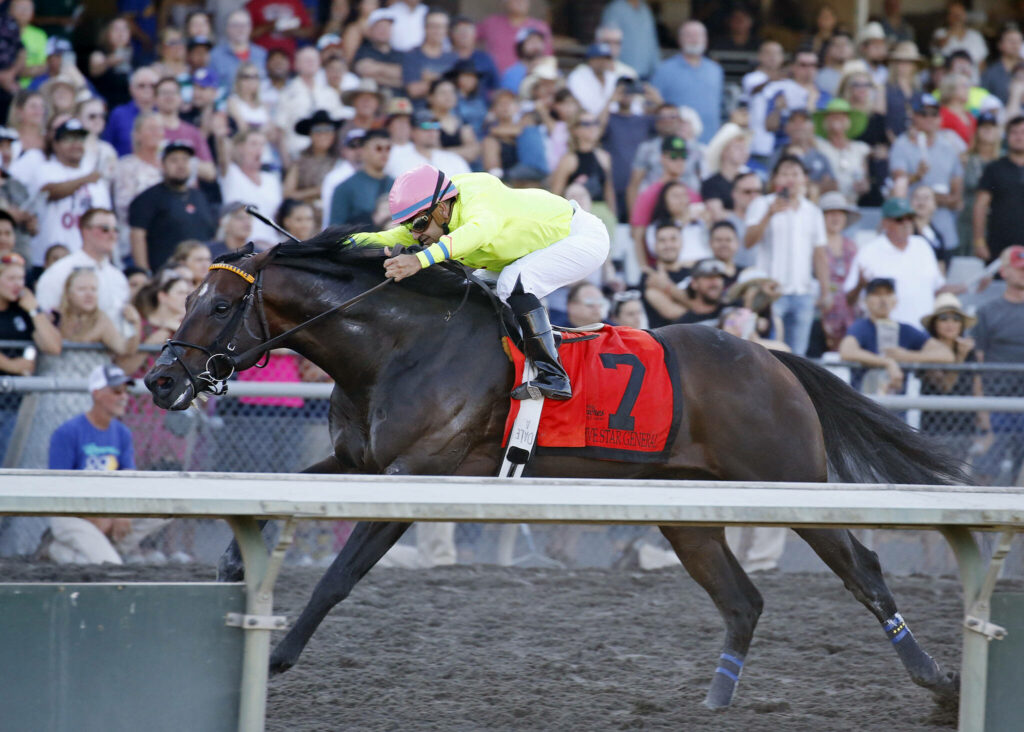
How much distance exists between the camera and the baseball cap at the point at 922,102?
10315 mm

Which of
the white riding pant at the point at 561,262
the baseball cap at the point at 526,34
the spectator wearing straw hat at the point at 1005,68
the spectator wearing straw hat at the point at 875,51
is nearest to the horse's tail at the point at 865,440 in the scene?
the white riding pant at the point at 561,262

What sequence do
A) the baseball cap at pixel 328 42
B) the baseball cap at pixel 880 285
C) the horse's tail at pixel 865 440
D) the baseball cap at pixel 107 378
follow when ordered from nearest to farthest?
the horse's tail at pixel 865 440 → the baseball cap at pixel 107 378 → the baseball cap at pixel 880 285 → the baseball cap at pixel 328 42

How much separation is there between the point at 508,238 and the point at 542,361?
0.48 meters

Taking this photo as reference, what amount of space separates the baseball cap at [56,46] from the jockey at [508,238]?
5.25 metres

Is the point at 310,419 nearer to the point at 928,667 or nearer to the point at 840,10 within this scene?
the point at 928,667

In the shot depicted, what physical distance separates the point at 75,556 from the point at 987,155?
797 centimetres

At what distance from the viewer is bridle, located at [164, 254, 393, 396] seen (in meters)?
4.43

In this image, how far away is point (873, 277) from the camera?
8.57 metres

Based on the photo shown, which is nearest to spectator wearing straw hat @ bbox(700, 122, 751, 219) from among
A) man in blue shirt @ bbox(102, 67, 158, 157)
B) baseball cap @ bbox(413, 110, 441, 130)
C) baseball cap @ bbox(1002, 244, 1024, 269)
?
baseball cap @ bbox(1002, 244, 1024, 269)

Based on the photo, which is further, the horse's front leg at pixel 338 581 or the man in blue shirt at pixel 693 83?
the man in blue shirt at pixel 693 83

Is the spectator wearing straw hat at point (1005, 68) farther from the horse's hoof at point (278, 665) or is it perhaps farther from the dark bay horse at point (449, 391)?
the horse's hoof at point (278, 665)

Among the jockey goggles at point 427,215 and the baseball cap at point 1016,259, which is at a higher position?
the jockey goggles at point 427,215

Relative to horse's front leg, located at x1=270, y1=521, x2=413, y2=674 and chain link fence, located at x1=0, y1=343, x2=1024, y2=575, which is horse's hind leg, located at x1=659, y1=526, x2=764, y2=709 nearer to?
horse's front leg, located at x1=270, y1=521, x2=413, y2=674

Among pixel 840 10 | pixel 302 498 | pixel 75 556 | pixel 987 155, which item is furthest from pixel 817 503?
pixel 840 10
